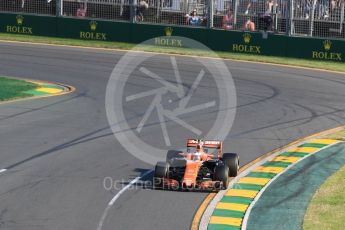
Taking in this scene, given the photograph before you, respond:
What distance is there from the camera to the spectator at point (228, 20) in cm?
4481

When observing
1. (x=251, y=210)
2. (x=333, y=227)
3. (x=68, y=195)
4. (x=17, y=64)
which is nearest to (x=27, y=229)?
(x=68, y=195)

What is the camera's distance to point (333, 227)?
1720 cm

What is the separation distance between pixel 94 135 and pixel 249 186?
6.96 m

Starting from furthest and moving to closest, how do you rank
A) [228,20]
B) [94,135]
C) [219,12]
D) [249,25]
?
[219,12] < [228,20] < [249,25] < [94,135]

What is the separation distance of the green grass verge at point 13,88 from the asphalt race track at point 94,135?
102 cm

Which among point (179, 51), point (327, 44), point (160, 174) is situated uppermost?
point (327, 44)

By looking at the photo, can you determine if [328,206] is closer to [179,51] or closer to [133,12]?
[179,51]

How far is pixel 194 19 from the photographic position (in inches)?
1805

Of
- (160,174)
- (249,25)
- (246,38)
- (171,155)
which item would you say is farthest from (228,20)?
(160,174)

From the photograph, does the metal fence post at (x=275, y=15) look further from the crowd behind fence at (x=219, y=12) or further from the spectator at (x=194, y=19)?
the spectator at (x=194, y=19)

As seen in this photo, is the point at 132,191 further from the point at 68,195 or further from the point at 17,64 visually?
the point at 17,64

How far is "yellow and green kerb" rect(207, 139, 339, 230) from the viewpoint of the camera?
17.8m

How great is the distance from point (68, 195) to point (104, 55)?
24854mm

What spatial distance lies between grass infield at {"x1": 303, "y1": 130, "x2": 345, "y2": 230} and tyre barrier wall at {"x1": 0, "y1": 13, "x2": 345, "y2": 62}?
21.5m
